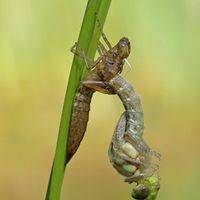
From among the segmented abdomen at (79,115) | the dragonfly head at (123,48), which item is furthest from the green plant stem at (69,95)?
the dragonfly head at (123,48)

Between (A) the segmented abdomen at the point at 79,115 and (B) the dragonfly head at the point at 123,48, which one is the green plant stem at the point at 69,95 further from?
(B) the dragonfly head at the point at 123,48

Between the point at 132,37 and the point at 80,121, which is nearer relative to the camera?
the point at 80,121

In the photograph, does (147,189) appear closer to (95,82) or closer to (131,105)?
(131,105)

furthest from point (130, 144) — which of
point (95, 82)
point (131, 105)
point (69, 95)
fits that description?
point (69, 95)

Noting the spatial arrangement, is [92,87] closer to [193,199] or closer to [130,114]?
[130,114]

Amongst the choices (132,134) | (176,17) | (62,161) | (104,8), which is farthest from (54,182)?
(176,17)
